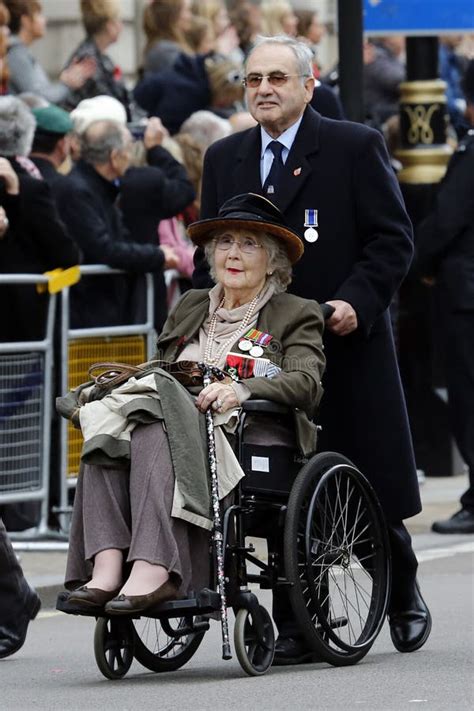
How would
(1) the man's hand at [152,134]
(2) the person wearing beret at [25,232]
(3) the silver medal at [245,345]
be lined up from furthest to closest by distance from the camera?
(1) the man's hand at [152,134]
(2) the person wearing beret at [25,232]
(3) the silver medal at [245,345]

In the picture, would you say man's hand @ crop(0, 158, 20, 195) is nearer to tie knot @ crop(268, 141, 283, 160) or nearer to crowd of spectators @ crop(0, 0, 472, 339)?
crowd of spectators @ crop(0, 0, 472, 339)

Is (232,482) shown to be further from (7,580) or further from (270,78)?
(270,78)

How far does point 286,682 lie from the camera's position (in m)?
6.91

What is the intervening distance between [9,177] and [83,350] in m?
1.23

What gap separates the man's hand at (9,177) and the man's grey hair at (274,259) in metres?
2.87

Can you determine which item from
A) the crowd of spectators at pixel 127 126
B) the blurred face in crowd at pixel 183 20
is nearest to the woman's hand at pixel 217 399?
the crowd of spectators at pixel 127 126

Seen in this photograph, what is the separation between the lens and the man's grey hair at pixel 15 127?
1023cm

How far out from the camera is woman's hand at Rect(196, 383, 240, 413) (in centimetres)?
686

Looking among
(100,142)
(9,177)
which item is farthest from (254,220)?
(100,142)

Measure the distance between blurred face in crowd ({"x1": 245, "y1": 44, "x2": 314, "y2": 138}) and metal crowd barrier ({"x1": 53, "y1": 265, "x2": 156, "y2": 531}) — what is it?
3383 mm

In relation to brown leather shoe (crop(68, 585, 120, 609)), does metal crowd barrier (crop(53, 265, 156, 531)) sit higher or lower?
higher

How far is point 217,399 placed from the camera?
6.86 meters

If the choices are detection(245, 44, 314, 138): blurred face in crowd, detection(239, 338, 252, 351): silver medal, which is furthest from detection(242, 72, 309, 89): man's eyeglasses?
detection(239, 338, 252, 351): silver medal

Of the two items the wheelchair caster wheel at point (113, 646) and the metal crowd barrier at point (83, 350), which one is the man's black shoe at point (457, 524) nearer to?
the metal crowd barrier at point (83, 350)
